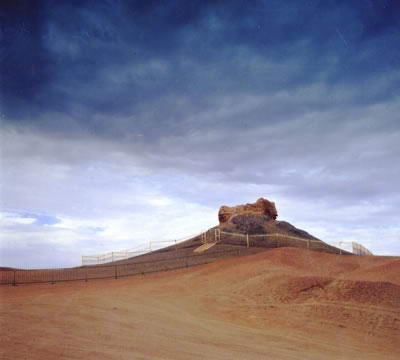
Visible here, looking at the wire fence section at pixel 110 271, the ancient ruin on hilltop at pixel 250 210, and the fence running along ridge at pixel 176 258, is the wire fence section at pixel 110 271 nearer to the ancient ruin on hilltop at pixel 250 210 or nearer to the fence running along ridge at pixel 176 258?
the fence running along ridge at pixel 176 258

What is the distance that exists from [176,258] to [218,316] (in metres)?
16.5

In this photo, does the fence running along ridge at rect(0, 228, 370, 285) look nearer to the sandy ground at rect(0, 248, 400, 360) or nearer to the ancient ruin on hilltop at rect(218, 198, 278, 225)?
the sandy ground at rect(0, 248, 400, 360)

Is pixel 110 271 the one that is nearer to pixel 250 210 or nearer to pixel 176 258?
pixel 176 258

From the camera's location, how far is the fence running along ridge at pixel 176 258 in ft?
93.0

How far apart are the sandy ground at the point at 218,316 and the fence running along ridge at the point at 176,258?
329 centimetres

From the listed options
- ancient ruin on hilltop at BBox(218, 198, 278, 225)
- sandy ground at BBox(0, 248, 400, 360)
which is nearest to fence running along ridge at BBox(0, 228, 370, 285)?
sandy ground at BBox(0, 248, 400, 360)

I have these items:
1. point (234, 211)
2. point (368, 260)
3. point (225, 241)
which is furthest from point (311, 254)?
point (234, 211)

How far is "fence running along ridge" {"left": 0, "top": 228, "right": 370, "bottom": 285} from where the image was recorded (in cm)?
2834

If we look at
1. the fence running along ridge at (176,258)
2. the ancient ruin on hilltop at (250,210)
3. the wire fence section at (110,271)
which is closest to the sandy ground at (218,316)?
the wire fence section at (110,271)

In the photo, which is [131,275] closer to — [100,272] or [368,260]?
[100,272]

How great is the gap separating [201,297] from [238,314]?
11.9 feet

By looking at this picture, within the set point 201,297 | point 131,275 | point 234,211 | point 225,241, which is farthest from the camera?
point 234,211

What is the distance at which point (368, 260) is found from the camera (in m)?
29.0

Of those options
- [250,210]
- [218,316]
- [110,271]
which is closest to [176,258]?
[110,271]
